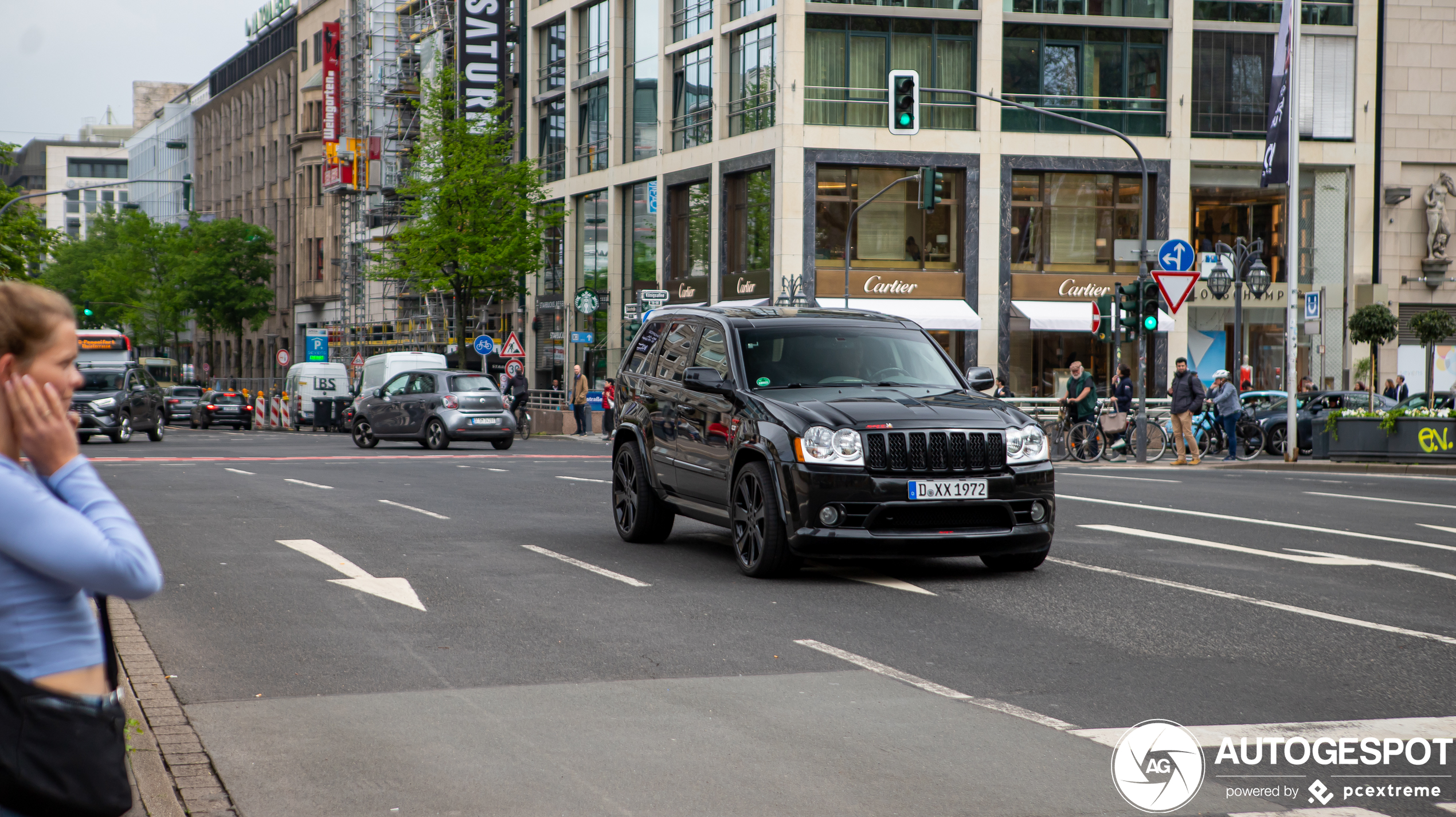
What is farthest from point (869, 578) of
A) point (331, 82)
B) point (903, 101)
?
point (331, 82)

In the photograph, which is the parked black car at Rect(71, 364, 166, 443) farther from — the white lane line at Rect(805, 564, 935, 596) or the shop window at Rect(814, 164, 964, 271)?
the white lane line at Rect(805, 564, 935, 596)

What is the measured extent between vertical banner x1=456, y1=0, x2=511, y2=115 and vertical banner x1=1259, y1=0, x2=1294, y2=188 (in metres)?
32.2

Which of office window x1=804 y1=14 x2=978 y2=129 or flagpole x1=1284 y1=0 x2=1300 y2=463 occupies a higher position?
office window x1=804 y1=14 x2=978 y2=129

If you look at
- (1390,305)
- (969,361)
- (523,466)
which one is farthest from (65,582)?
(1390,305)

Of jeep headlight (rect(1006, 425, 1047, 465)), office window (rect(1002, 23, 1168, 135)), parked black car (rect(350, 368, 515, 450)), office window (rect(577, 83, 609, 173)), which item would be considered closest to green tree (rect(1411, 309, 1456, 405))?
office window (rect(1002, 23, 1168, 135))

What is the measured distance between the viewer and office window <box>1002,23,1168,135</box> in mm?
43625

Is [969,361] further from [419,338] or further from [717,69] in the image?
[419,338]

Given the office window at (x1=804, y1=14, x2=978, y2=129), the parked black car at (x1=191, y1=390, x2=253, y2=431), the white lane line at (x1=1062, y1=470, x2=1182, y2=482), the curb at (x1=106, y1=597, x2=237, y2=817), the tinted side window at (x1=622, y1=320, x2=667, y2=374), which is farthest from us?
the parked black car at (x1=191, y1=390, x2=253, y2=431)

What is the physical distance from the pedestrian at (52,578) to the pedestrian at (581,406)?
38313 mm

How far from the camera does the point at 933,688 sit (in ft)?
22.4

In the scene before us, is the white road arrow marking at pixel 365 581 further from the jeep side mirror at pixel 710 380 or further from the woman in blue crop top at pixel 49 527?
the woman in blue crop top at pixel 49 527

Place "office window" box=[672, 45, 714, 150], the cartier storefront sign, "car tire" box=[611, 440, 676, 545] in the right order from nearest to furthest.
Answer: "car tire" box=[611, 440, 676, 545]
the cartier storefront sign
"office window" box=[672, 45, 714, 150]

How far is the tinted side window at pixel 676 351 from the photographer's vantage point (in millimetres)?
12047

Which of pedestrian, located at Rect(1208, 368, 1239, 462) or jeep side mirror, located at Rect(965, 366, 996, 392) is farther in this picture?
pedestrian, located at Rect(1208, 368, 1239, 462)
